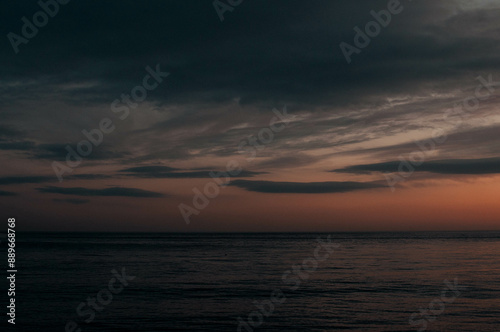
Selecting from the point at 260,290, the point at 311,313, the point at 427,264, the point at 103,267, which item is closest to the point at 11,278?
the point at 103,267

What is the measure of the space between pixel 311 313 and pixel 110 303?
12778mm

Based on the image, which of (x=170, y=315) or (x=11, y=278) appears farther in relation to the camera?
(x=11, y=278)

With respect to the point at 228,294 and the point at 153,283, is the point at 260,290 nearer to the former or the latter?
the point at 228,294

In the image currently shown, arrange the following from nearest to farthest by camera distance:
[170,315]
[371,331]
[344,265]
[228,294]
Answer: [371,331] < [170,315] < [228,294] < [344,265]

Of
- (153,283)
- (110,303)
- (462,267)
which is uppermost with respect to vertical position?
(462,267)

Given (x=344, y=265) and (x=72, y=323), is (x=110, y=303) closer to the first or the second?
(x=72, y=323)

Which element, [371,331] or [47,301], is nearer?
[371,331]

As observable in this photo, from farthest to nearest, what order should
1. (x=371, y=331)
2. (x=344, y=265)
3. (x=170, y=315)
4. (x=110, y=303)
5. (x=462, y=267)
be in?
(x=344, y=265) < (x=462, y=267) < (x=110, y=303) < (x=170, y=315) < (x=371, y=331)

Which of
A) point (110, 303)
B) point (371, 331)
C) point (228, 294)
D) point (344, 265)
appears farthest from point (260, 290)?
point (344, 265)

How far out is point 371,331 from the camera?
22.2 m

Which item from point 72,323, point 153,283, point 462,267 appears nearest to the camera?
point 72,323

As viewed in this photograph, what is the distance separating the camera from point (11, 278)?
39656 millimetres

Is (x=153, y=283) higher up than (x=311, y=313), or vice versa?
(x=153, y=283)

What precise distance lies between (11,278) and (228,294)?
20585 millimetres
